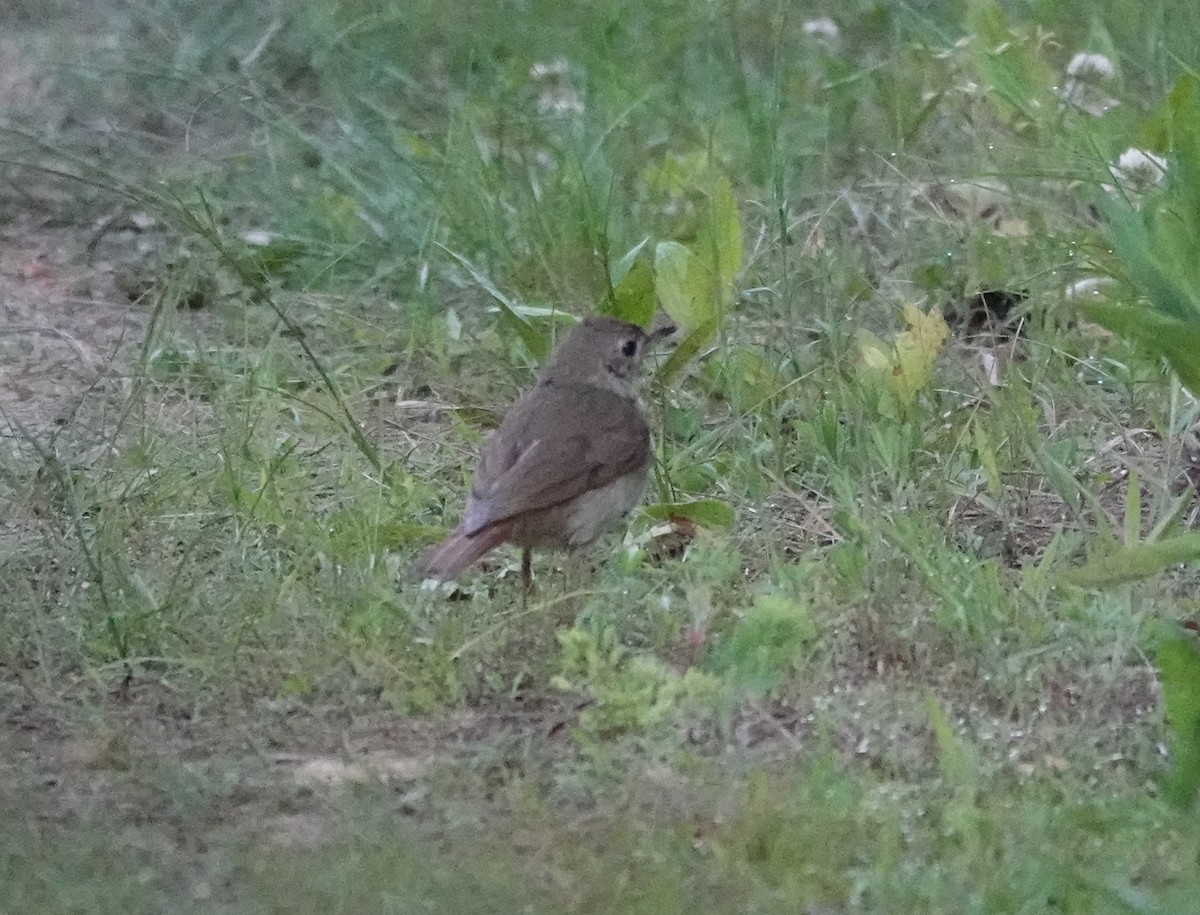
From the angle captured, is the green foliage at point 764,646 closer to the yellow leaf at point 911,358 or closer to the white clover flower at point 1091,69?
the yellow leaf at point 911,358

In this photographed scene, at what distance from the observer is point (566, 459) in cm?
472

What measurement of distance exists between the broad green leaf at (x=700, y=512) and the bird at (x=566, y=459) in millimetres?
93

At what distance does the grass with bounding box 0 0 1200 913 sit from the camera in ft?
10.7

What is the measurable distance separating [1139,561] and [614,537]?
5.45ft

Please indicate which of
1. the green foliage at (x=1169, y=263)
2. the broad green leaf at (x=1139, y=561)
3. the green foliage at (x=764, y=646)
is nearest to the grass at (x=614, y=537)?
the green foliage at (x=764, y=646)

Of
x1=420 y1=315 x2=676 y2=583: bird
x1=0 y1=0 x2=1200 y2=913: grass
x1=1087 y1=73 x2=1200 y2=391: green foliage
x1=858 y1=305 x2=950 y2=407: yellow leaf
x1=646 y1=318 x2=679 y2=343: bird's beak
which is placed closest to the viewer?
x1=0 y1=0 x2=1200 y2=913: grass

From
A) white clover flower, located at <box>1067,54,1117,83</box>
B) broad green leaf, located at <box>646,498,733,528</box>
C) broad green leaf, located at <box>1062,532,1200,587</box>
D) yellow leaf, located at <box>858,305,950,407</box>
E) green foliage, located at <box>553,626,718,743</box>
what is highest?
broad green leaf, located at <box>1062,532,1200,587</box>

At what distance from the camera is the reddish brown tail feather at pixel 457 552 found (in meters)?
4.30

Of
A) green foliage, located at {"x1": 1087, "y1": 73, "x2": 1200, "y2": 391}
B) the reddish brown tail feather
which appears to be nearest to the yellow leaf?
green foliage, located at {"x1": 1087, "y1": 73, "x2": 1200, "y2": 391}

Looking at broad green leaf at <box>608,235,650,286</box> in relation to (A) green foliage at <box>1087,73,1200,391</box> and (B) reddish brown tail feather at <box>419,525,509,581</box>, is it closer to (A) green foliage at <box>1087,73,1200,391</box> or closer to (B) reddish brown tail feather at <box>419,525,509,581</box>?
(B) reddish brown tail feather at <box>419,525,509,581</box>

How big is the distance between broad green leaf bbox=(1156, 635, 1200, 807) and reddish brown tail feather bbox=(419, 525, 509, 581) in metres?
1.64

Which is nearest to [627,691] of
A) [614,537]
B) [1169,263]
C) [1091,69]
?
[614,537]

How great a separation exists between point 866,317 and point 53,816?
10.5ft

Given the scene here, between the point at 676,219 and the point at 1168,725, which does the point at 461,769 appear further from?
the point at 676,219
